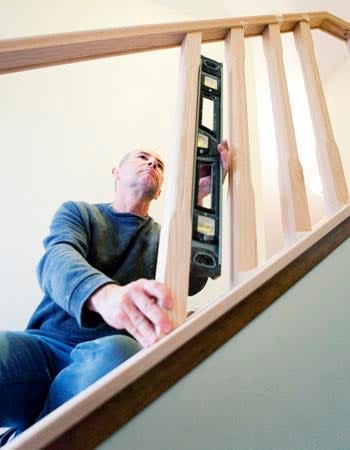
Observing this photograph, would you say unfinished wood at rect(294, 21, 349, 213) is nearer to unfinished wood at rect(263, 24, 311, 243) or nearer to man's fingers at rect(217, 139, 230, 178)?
unfinished wood at rect(263, 24, 311, 243)

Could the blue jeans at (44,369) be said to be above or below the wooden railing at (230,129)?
below

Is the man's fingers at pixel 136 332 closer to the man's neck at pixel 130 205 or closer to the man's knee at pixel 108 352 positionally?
the man's knee at pixel 108 352

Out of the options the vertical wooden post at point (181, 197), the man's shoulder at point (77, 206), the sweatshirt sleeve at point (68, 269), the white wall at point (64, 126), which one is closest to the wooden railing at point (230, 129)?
the vertical wooden post at point (181, 197)

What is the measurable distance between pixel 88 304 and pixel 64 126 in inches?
57.1

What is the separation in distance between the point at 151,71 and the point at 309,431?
214cm

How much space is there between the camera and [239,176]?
0.66m

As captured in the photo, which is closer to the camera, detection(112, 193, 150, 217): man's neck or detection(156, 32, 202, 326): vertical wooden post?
detection(156, 32, 202, 326): vertical wooden post

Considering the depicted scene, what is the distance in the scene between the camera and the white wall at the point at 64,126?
1.49m

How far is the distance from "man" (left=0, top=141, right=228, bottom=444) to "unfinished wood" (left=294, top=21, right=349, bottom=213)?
0.75ft

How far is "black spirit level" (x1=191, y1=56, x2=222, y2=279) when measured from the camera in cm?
58

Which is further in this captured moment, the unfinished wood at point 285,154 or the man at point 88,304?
the unfinished wood at point 285,154

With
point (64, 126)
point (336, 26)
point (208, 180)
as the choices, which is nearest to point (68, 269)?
point (208, 180)

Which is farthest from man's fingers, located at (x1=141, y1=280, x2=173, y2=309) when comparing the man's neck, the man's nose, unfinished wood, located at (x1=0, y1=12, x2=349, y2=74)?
the man's nose

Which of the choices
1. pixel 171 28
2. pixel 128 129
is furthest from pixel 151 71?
pixel 171 28
